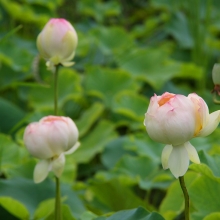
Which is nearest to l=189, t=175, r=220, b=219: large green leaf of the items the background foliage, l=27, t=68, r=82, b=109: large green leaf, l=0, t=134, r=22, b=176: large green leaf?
the background foliage

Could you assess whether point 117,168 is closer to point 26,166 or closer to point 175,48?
point 26,166

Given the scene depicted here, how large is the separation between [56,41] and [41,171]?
0.21 metres

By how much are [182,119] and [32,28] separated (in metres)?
1.85

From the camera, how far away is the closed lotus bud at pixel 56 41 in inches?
31.4

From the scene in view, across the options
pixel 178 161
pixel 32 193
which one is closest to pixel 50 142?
pixel 178 161

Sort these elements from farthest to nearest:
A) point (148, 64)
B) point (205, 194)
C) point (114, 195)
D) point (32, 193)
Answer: point (148, 64), point (114, 195), point (32, 193), point (205, 194)

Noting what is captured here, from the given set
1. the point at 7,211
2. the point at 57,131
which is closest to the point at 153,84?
the point at 7,211

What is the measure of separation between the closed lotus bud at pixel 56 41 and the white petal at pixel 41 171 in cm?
18

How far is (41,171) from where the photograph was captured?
69 centimetres

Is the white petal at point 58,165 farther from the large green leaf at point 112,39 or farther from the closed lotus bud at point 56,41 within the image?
the large green leaf at point 112,39

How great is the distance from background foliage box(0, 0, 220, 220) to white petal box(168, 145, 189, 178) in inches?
2.8

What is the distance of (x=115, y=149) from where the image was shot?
1.36 meters

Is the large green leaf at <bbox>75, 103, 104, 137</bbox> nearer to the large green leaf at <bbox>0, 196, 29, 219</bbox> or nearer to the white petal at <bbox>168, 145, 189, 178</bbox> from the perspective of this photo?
the large green leaf at <bbox>0, 196, 29, 219</bbox>

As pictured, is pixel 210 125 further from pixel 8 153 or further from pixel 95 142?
pixel 95 142
